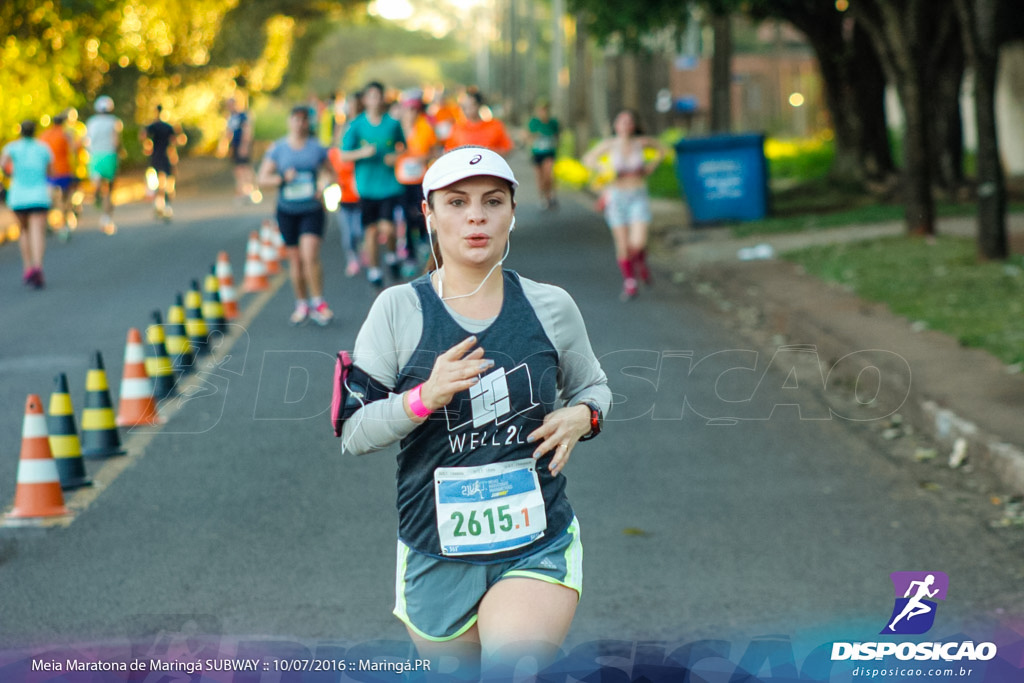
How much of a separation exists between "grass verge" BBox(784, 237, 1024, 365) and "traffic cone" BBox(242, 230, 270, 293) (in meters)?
6.02

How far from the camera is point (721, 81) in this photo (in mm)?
25828

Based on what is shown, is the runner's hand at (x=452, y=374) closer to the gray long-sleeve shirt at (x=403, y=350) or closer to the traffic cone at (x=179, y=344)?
the gray long-sleeve shirt at (x=403, y=350)

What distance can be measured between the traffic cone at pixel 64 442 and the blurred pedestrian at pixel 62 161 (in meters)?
13.9

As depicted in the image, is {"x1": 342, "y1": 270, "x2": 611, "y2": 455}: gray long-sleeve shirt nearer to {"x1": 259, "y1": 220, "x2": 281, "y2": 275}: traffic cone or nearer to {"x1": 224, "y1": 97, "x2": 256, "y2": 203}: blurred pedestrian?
{"x1": 259, "y1": 220, "x2": 281, "y2": 275}: traffic cone

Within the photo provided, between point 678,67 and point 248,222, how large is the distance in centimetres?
5353

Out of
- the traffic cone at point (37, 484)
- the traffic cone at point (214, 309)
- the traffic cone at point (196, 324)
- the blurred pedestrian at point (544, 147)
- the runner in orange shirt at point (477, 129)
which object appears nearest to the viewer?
the traffic cone at point (37, 484)

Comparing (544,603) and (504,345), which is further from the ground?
(504,345)

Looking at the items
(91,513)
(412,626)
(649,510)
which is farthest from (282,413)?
(412,626)

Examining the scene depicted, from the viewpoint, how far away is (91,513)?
7.24 meters

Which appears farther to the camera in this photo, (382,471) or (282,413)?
(282,413)

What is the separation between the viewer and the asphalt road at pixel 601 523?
5578 millimetres

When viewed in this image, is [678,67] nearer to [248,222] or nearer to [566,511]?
[248,222]

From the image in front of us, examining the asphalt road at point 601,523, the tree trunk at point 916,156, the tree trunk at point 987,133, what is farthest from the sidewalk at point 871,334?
the tree trunk at point 987,133

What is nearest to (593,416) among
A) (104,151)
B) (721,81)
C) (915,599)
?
(915,599)
